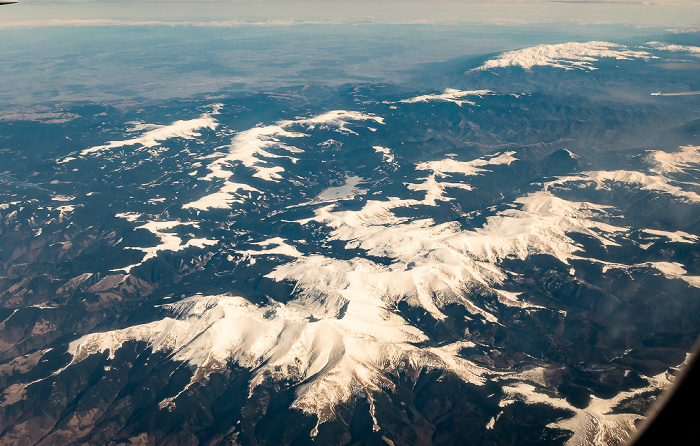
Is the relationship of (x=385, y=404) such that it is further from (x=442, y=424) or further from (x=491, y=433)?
(x=491, y=433)

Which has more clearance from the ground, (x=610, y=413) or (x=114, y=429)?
(x=610, y=413)

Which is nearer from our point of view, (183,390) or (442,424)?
(442,424)

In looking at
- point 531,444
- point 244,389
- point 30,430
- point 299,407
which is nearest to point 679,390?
point 531,444

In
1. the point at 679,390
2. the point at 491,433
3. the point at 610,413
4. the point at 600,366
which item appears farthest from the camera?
the point at 600,366

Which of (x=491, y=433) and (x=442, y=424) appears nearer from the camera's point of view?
(x=491, y=433)

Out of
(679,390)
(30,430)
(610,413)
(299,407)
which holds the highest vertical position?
(679,390)

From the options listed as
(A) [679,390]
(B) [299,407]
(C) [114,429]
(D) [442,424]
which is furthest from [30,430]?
(A) [679,390]

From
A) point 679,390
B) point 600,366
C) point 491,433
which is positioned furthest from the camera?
point 600,366

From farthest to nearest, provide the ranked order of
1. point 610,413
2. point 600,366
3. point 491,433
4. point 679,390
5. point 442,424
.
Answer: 1. point 600,366
2. point 442,424
3. point 491,433
4. point 610,413
5. point 679,390

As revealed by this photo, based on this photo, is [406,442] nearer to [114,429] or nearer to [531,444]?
[531,444]
